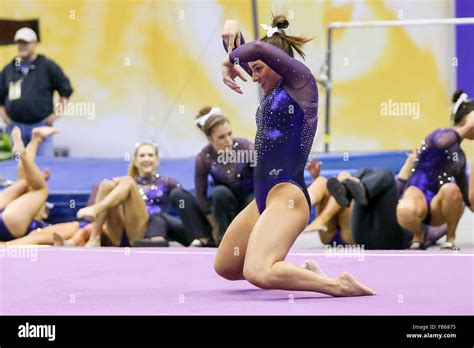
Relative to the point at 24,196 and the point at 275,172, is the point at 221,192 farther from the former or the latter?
the point at 275,172

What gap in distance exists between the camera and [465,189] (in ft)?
17.5

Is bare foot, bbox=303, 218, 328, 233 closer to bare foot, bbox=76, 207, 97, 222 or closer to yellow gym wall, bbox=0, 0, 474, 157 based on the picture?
bare foot, bbox=76, 207, 97, 222

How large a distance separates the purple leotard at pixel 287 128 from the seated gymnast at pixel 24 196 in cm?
240

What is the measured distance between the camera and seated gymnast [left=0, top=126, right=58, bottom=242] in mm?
5484

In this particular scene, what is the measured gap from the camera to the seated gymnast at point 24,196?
5.48 m

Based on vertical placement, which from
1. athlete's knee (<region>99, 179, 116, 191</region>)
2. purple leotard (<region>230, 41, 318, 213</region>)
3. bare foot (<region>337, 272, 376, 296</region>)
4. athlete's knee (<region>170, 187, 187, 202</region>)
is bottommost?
bare foot (<region>337, 272, 376, 296</region>)

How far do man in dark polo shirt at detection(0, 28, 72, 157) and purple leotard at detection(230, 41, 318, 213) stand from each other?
4258mm

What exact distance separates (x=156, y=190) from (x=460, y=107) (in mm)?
1742

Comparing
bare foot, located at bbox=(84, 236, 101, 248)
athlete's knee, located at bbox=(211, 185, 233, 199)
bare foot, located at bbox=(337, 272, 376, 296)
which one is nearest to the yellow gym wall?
athlete's knee, located at bbox=(211, 185, 233, 199)
